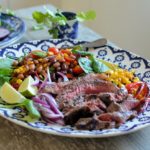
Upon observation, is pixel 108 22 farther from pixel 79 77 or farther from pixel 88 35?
pixel 79 77

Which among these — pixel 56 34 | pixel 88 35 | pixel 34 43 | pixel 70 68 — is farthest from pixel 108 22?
pixel 70 68

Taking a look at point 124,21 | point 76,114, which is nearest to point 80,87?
point 76,114

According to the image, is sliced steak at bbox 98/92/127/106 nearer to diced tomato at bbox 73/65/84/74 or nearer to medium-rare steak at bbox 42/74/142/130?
medium-rare steak at bbox 42/74/142/130

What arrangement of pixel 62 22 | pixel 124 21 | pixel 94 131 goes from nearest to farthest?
pixel 94 131, pixel 62 22, pixel 124 21

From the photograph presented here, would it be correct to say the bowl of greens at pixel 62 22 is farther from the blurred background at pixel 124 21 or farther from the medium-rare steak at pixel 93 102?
the blurred background at pixel 124 21

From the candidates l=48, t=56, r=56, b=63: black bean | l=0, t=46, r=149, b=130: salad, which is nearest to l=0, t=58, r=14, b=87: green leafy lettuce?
l=0, t=46, r=149, b=130: salad

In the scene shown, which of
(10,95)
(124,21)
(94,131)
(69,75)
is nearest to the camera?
(94,131)

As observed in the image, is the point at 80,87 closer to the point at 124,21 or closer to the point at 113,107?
the point at 113,107
